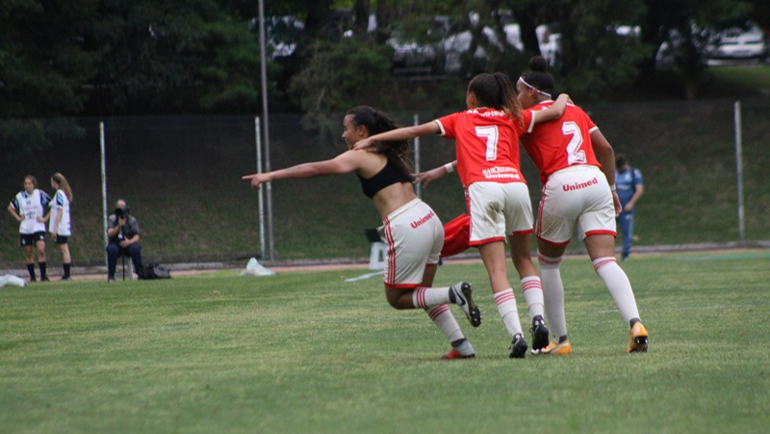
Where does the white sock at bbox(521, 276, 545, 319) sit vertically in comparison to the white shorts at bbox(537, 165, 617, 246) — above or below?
below

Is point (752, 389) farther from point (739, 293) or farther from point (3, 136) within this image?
point (3, 136)

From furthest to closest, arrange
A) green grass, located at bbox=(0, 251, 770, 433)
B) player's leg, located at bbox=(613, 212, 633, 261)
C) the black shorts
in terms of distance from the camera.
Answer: the black shorts, player's leg, located at bbox=(613, 212, 633, 261), green grass, located at bbox=(0, 251, 770, 433)

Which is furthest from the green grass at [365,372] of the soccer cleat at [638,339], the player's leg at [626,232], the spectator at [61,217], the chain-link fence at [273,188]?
the chain-link fence at [273,188]

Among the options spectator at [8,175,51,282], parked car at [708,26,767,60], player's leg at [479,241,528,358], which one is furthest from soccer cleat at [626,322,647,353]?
parked car at [708,26,767,60]

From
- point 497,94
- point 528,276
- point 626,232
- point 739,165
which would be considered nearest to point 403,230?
point 528,276

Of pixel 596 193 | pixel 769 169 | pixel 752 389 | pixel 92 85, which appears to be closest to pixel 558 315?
pixel 596 193

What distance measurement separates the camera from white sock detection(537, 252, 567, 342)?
6809 mm

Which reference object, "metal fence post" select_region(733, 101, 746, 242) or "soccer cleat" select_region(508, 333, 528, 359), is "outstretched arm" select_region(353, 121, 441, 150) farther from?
"metal fence post" select_region(733, 101, 746, 242)

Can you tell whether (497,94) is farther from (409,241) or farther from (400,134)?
(409,241)

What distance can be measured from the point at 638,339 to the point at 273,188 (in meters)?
21.1

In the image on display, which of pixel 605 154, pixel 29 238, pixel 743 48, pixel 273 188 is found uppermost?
pixel 743 48

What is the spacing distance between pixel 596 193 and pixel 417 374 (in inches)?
70.8

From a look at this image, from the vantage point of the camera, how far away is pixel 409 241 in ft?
20.7

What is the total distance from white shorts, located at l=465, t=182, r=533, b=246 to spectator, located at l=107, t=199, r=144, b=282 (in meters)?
12.8
